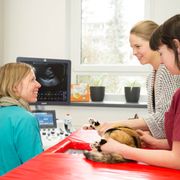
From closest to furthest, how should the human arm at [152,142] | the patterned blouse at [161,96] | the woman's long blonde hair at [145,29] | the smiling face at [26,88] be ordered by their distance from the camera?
1. the human arm at [152,142]
2. the patterned blouse at [161,96]
3. the smiling face at [26,88]
4. the woman's long blonde hair at [145,29]

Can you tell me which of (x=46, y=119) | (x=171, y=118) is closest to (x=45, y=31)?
(x=46, y=119)

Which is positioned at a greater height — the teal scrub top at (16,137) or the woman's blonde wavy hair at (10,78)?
the woman's blonde wavy hair at (10,78)

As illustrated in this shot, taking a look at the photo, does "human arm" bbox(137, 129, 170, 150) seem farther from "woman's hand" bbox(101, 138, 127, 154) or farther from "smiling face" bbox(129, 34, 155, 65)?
"smiling face" bbox(129, 34, 155, 65)

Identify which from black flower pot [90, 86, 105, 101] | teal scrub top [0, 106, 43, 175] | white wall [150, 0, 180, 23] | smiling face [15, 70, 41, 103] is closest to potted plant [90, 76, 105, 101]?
black flower pot [90, 86, 105, 101]

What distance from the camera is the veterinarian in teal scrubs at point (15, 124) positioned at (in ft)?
5.22

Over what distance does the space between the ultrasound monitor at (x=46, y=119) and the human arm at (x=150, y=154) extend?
1502mm

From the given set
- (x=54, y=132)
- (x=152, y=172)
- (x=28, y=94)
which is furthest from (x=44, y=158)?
(x=54, y=132)

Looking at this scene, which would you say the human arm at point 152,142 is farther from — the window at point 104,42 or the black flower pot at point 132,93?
the window at point 104,42

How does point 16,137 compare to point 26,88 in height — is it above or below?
below

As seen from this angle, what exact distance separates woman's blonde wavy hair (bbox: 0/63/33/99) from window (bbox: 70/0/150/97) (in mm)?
1708

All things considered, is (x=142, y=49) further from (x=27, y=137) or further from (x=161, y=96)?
(x=27, y=137)

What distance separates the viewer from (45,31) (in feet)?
10.9

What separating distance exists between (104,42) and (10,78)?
1.90 m

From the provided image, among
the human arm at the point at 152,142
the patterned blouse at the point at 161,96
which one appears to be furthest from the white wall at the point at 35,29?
the human arm at the point at 152,142
